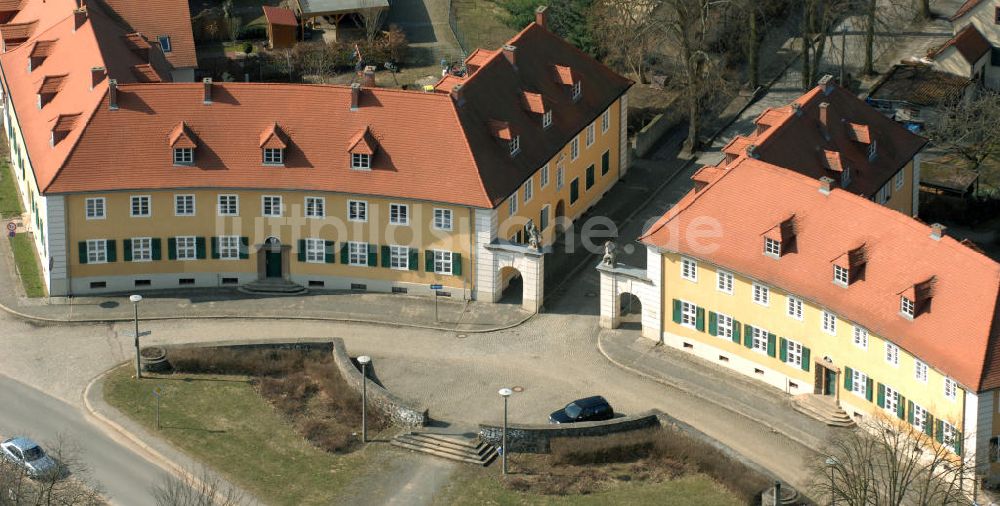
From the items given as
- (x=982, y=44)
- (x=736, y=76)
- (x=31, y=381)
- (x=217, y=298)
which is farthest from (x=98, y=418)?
(x=982, y=44)

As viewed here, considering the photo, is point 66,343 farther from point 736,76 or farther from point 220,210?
point 736,76

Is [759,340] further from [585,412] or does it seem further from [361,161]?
[361,161]

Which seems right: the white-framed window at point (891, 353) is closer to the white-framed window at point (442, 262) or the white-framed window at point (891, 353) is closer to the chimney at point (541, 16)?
the white-framed window at point (442, 262)

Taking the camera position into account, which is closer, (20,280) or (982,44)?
(20,280)

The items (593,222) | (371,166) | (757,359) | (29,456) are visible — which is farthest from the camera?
(593,222)

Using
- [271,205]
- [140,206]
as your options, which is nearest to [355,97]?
[271,205]

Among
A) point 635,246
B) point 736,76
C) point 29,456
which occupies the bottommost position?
point 29,456

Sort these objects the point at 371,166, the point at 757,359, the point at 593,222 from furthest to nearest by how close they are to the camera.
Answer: the point at 593,222, the point at 371,166, the point at 757,359
